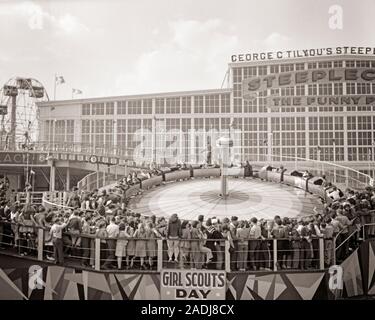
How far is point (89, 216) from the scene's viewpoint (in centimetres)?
716

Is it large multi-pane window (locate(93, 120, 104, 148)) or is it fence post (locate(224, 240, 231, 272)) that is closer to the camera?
fence post (locate(224, 240, 231, 272))

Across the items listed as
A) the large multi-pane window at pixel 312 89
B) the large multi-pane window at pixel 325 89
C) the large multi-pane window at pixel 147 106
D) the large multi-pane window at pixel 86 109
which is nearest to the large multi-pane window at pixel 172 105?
the large multi-pane window at pixel 147 106

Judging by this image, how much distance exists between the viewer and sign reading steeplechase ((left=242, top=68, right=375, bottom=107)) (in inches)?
302

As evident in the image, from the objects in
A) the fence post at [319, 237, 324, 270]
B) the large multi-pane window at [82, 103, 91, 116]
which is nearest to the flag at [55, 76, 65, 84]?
the large multi-pane window at [82, 103, 91, 116]

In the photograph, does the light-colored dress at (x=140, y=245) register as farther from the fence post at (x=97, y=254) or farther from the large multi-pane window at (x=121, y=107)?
the large multi-pane window at (x=121, y=107)

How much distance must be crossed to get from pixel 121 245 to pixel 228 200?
9.75 ft

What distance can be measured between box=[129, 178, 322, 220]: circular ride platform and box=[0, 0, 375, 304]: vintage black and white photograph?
0.05m

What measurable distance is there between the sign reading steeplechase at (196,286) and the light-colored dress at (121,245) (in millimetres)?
755

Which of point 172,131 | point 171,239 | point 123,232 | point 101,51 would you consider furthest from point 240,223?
point 101,51

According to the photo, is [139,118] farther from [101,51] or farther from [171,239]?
[171,239]

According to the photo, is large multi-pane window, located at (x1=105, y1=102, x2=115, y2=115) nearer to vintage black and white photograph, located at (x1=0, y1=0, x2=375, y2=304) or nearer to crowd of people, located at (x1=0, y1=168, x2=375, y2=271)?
vintage black and white photograph, located at (x1=0, y1=0, x2=375, y2=304)

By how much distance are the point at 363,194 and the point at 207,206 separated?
2.68 m

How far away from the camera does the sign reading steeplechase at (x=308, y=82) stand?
7.68m

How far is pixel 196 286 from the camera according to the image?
629cm
